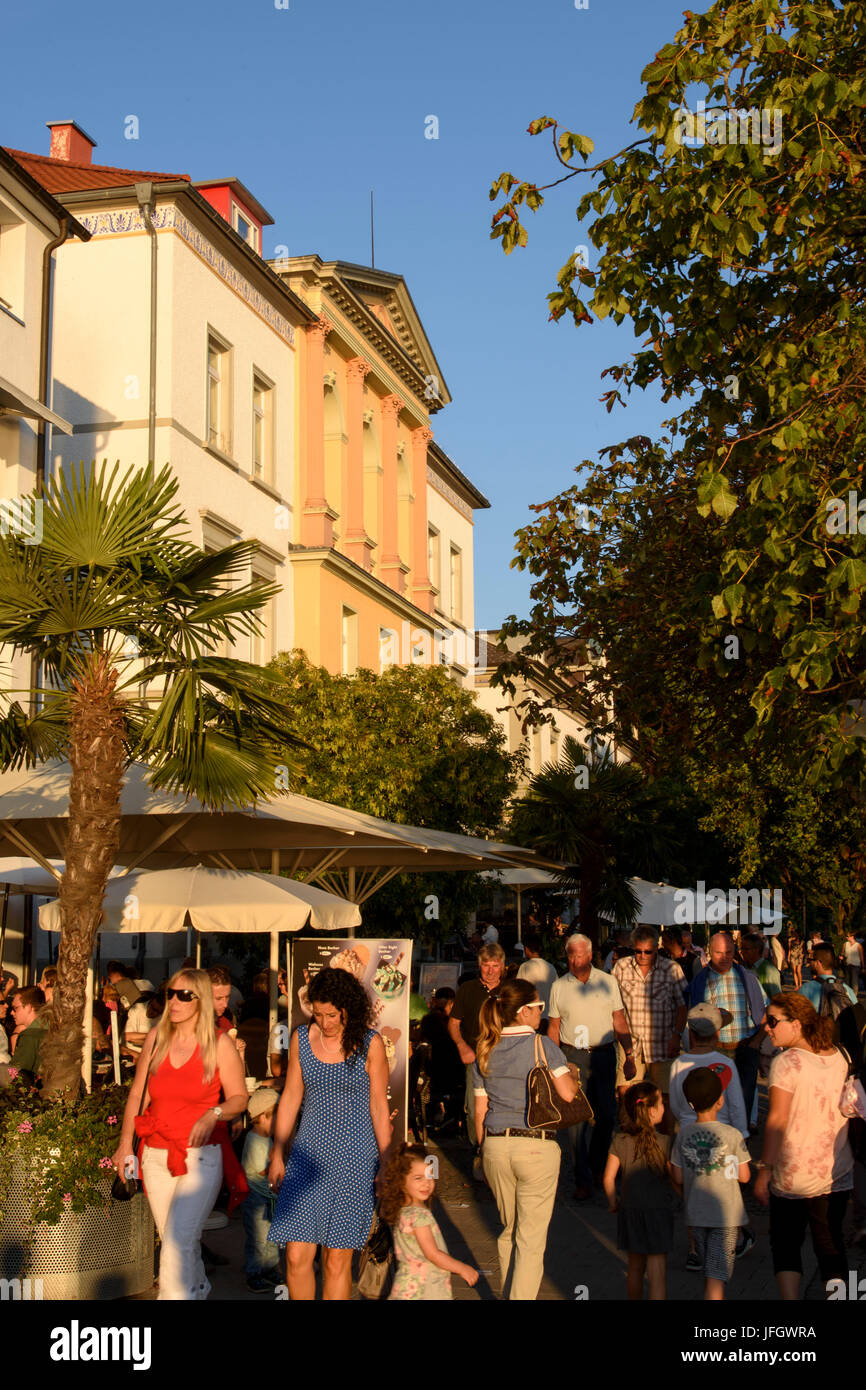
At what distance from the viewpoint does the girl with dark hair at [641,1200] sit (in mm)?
7176

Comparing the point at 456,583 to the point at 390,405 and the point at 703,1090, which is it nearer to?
the point at 390,405

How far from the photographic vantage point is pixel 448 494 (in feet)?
139

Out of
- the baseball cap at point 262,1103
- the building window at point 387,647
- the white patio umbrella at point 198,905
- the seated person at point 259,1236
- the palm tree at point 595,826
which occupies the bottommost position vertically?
the seated person at point 259,1236

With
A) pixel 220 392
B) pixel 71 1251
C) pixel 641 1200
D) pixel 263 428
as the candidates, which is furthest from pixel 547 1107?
pixel 263 428

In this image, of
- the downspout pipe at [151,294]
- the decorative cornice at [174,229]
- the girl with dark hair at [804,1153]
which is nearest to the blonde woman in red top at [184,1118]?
the girl with dark hair at [804,1153]

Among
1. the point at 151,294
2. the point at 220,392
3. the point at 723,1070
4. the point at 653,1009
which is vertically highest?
the point at 151,294

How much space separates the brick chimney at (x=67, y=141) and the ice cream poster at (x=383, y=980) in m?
22.1

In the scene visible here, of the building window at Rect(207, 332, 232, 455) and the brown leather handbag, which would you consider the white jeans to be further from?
the building window at Rect(207, 332, 232, 455)

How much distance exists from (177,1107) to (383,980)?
15.3 ft

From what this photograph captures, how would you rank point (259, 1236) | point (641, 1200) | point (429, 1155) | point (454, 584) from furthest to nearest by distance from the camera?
point (454, 584) → point (259, 1236) → point (641, 1200) → point (429, 1155)

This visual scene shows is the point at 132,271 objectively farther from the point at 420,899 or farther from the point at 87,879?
the point at 87,879

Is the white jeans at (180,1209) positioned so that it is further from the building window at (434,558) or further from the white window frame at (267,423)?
the building window at (434,558)
